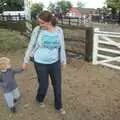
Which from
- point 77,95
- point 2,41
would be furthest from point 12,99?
point 2,41

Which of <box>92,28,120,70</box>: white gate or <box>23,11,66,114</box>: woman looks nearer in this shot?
<box>23,11,66,114</box>: woman

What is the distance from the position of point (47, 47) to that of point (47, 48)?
0.02 m

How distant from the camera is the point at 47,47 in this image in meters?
6.24

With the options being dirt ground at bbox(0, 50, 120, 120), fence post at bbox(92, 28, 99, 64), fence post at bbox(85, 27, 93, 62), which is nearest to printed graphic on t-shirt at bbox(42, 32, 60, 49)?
dirt ground at bbox(0, 50, 120, 120)

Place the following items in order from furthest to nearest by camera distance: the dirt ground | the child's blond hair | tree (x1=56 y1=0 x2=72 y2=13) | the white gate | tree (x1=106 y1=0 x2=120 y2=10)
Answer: tree (x1=56 y1=0 x2=72 y2=13) → tree (x1=106 y1=0 x2=120 y2=10) → the white gate → the dirt ground → the child's blond hair

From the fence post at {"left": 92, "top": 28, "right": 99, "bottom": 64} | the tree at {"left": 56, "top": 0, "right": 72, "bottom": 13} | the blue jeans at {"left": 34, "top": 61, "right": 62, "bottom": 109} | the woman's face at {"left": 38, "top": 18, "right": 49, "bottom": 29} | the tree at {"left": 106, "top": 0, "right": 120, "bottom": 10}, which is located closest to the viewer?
the woman's face at {"left": 38, "top": 18, "right": 49, "bottom": 29}

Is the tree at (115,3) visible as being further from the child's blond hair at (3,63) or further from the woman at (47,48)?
the child's blond hair at (3,63)

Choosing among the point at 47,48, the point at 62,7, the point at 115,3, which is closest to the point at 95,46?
the point at 47,48

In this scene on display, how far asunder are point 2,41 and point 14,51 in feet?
8.51

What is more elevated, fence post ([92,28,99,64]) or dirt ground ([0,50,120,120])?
fence post ([92,28,99,64])

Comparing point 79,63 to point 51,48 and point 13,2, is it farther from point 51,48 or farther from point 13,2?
point 13,2

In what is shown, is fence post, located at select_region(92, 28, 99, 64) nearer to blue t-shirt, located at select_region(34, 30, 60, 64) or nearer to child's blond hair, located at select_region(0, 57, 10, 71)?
blue t-shirt, located at select_region(34, 30, 60, 64)

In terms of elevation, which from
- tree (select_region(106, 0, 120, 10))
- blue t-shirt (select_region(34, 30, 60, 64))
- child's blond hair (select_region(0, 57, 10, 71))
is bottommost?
tree (select_region(106, 0, 120, 10))

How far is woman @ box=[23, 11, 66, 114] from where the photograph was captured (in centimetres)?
618
